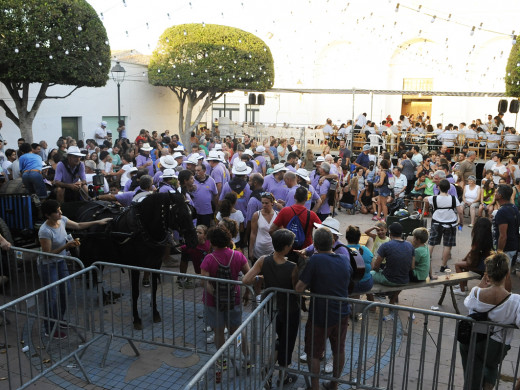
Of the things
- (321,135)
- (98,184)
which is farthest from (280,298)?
(321,135)

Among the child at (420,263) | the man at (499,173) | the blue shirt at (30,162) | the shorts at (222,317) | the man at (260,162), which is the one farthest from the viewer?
the man at (499,173)

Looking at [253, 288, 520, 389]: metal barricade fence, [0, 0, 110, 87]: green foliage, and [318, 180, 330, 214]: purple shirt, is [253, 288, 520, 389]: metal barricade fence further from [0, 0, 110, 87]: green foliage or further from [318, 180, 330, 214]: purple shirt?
[0, 0, 110, 87]: green foliage

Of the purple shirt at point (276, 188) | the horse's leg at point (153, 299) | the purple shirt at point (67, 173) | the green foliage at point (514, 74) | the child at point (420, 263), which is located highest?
the green foliage at point (514, 74)

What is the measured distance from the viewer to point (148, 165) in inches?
478

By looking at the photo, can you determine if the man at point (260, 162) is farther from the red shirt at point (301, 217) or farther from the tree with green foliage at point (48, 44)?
the red shirt at point (301, 217)

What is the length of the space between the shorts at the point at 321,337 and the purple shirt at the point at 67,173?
18.1ft

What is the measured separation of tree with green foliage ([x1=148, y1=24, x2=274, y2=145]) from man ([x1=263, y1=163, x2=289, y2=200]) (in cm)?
1530

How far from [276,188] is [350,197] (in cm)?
586

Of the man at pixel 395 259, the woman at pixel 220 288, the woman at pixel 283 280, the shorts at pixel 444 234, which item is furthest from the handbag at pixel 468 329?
the shorts at pixel 444 234

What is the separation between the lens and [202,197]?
8.86 meters

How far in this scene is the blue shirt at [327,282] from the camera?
4891mm

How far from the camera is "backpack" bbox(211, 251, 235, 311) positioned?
5250 millimetres

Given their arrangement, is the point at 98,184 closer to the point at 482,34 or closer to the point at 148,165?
the point at 148,165

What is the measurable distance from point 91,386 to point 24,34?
10.7 meters
